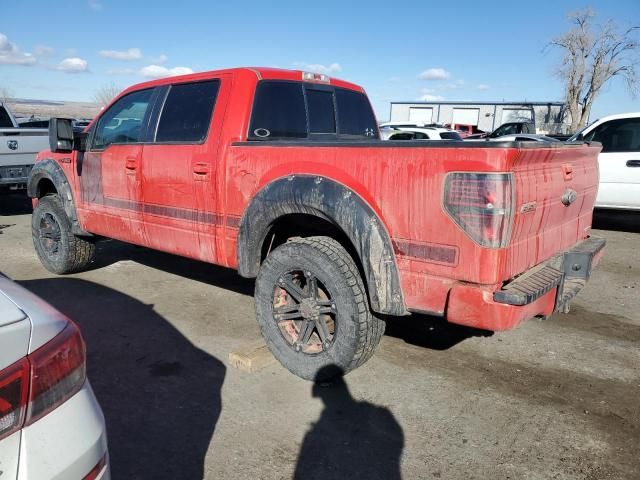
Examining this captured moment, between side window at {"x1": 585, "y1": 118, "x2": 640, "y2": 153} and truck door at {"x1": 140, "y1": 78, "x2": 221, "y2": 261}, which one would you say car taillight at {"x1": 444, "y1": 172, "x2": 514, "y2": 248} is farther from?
side window at {"x1": 585, "y1": 118, "x2": 640, "y2": 153}

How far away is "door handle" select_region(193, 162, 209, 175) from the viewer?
12.7 feet

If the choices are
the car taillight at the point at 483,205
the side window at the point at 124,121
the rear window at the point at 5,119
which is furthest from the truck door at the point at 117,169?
the rear window at the point at 5,119

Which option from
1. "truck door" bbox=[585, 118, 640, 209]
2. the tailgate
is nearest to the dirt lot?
the tailgate

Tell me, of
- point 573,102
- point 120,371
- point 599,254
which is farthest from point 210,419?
point 573,102

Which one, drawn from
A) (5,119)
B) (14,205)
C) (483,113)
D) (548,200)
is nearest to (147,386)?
(548,200)

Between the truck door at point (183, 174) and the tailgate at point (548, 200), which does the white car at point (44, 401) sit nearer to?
the tailgate at point (548, 200)

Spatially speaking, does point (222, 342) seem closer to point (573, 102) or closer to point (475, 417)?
point (475, 417)

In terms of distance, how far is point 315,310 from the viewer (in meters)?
3.37

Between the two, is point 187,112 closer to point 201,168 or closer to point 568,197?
point 201,168

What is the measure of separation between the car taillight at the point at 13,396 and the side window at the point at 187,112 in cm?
279

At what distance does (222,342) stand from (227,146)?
151 centimetres

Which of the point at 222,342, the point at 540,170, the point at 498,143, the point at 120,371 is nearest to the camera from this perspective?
the point at 498,143

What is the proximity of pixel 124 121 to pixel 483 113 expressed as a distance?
5112 centimetres

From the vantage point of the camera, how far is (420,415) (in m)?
3.10
